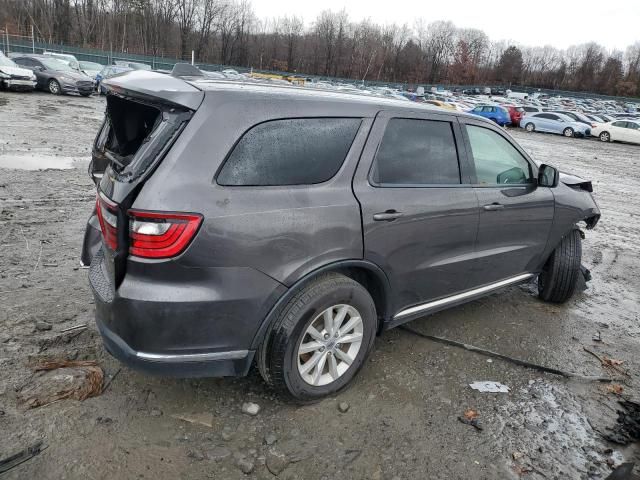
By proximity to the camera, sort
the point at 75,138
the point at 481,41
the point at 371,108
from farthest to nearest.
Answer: the point at 481,41 < the point at 75,138 < the point at 371,108

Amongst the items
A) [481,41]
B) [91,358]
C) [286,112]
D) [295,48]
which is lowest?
[91,358]

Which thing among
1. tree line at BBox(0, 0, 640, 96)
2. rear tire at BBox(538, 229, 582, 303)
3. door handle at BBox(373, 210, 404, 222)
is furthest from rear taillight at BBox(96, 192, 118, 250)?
tree line at BBox(0, 0, 640, 96)

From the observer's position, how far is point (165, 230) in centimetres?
236

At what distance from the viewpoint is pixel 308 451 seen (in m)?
2.70

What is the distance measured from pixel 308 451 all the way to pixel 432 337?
169 centimetres

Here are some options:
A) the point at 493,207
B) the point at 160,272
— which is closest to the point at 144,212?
the point at 160,272

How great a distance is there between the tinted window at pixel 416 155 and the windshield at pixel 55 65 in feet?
79.6

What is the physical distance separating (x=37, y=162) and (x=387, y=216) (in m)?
8.33

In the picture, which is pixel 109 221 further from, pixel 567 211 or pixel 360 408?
pixel 567 211

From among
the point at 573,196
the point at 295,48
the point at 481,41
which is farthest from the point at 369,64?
the point at 573,196

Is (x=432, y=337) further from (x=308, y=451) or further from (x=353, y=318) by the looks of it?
(x=308, y=451)

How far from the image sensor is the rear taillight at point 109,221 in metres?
2.50

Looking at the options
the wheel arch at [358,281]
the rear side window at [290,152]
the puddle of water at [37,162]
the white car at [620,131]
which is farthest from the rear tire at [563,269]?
the white car at [620,131]

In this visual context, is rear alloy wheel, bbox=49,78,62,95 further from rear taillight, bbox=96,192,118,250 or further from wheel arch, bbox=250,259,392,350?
wheel arch, bbox=250,259,392,350
